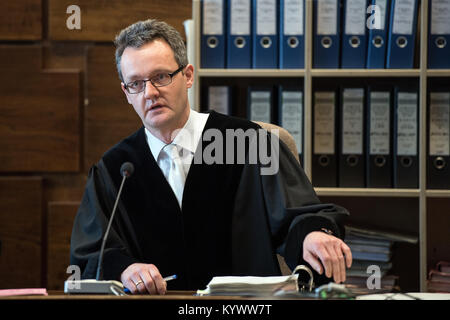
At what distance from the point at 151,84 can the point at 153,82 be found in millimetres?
15

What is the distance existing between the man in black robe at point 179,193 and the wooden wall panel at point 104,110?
0.81m

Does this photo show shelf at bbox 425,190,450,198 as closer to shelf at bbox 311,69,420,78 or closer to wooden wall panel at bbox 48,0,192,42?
shelf at bbox 311,69,420,78

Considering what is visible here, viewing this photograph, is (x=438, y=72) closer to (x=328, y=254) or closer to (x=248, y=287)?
(x=328, y=254)

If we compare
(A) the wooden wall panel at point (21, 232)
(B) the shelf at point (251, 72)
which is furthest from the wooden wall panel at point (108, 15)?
(A) the wooden wall panel at point (21, 232)

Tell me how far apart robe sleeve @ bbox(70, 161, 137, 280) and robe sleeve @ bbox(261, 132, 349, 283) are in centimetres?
43

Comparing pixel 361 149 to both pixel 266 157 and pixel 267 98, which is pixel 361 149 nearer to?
pixel 267 98

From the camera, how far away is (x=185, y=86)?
2.00m

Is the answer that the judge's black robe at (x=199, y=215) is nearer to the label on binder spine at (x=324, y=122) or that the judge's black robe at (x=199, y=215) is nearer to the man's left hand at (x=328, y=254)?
the man's left hand at (x=328, y=254)

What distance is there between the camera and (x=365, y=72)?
8.12 feet

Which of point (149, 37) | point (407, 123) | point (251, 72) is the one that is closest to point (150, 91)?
point (149, 37)

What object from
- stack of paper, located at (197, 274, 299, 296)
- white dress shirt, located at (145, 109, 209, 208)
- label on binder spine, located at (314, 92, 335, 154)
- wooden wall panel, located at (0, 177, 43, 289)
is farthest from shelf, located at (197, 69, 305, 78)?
stack of paper, located at (197, 274, 299, 296)

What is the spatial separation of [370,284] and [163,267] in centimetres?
92

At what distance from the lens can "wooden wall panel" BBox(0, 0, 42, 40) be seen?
287 cm
